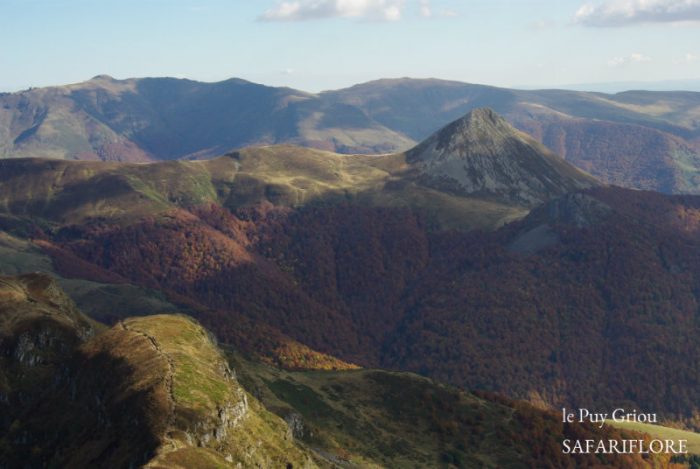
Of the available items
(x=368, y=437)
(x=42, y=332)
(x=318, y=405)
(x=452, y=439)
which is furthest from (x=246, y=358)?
(x=42, y=332)

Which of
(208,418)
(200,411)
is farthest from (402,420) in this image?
(200,411)

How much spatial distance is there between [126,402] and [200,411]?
986 cm

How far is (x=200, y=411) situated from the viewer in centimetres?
8719

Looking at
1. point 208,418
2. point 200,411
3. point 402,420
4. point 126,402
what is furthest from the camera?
point 402,420

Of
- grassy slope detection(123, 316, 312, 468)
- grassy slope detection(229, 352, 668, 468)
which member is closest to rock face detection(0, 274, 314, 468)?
grassy slope detection(123, 316, 312, 468)

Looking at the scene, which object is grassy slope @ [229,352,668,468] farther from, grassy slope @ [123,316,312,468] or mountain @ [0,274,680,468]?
grassy slope @ [123,316,312,468]

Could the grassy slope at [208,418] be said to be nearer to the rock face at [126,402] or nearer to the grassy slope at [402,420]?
the rock face at [126,402]

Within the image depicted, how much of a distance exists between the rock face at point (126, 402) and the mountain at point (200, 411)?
22cm

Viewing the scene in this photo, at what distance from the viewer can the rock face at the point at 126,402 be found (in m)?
83.6

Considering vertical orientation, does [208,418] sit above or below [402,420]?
above

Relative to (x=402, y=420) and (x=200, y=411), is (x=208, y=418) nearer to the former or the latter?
(x=200, y=411)

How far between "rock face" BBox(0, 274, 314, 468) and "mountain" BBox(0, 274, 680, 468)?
8.6 inches

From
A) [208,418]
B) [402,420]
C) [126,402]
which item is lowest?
[402,420]

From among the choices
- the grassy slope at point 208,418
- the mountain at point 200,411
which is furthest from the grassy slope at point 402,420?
the grassy slope at point 208,418
